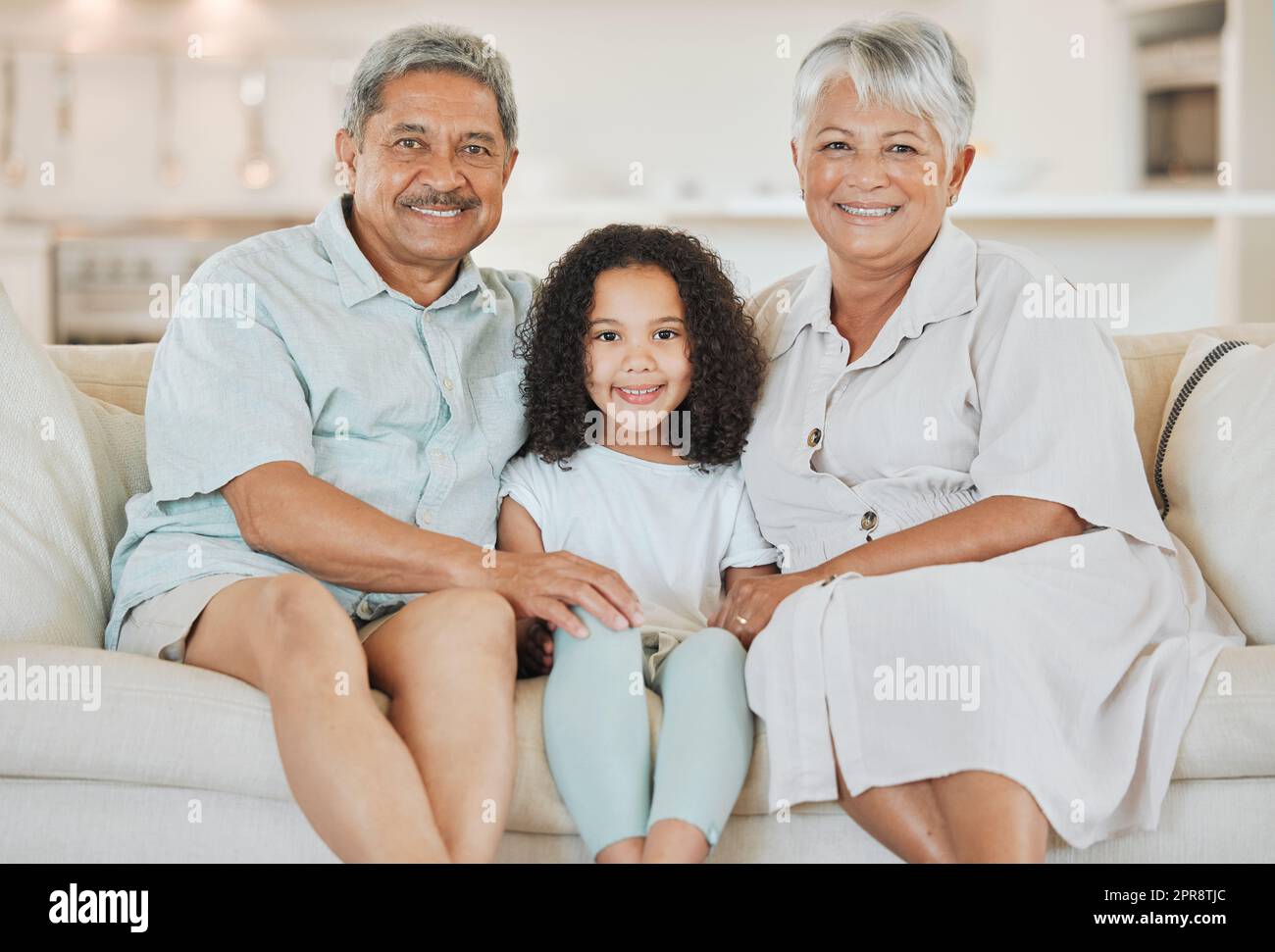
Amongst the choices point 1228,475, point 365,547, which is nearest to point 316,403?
point 365,547

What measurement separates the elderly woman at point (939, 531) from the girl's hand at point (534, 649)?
0.76ft

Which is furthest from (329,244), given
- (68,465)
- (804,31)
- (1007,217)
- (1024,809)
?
(804,31)

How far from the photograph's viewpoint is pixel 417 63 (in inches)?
73.1

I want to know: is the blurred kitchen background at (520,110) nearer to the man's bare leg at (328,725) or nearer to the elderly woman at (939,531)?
the elderly woman at (939,531)

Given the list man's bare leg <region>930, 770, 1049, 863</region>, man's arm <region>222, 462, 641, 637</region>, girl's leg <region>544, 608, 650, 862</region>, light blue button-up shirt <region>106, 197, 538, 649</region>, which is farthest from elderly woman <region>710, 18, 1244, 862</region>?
light blue button-up shirt <region>106, 197, 538, 649</region>

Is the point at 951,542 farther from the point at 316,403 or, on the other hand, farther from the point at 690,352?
the point at 316,403

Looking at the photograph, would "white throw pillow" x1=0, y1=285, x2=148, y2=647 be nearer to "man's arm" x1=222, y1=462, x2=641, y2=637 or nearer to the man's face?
"man's arm" x1=222, y1=462, x2=641, y2=637

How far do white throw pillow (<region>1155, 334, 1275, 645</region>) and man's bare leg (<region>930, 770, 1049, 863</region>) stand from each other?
0.60 m

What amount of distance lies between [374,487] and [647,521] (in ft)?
1.26

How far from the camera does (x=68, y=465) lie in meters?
1.78

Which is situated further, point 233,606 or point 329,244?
point 329,244

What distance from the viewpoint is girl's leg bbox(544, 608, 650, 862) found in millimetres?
1442

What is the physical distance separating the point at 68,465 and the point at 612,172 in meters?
3.28
